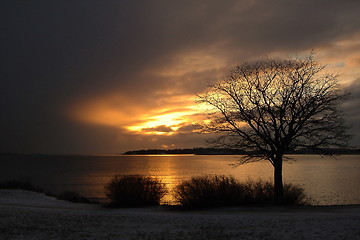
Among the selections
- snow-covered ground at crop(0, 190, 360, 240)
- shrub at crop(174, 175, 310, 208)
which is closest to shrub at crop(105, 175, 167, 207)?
shrub at crop(174, 175, 310, 208)

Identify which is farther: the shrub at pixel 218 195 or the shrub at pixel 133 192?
the shrub at pixel 133 192

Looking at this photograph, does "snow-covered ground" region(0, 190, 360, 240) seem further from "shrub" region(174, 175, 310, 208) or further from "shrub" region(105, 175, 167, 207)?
"shrub" region(105, 175, 167, 207)

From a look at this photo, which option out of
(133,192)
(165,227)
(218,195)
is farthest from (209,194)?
(165,227)

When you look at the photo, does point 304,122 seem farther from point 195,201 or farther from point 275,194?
point 195,201

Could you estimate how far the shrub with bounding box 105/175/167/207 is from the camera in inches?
853

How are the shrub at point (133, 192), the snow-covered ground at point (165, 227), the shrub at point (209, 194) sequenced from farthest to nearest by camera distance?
the shrub at point (133, 192) < the shrub at point (209, 194) < the snow-covered ground at point (165, 227)

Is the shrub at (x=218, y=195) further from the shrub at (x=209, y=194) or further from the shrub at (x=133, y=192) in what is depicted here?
the shrub at (x=133, y=192)

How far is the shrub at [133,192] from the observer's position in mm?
21656

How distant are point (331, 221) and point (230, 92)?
1171 cm

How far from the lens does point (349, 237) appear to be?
10.7 meters

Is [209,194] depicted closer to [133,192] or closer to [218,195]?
[218,195]

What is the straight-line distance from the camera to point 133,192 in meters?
21.8

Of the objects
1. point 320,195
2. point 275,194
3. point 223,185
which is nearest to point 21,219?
point 223,185

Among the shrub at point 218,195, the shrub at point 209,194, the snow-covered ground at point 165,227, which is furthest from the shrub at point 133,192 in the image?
the snow-covered ground at point 165,227
